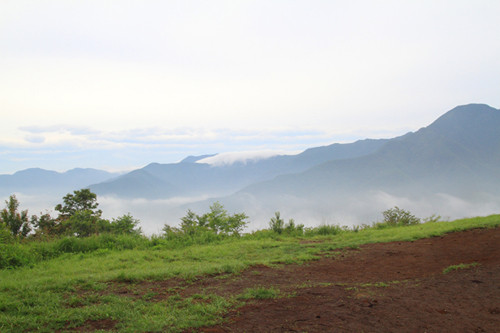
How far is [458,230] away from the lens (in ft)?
37.4

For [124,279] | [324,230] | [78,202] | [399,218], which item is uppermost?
[78,202]

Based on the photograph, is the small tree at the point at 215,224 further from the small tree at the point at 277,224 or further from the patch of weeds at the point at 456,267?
the patch of weeds at the point at 456,267

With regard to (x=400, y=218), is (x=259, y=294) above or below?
above

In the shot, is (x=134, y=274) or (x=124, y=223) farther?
(x=124, y=223)

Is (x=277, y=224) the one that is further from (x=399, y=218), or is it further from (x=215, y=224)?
(x=399, y=218)

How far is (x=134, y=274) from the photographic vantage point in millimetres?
6941

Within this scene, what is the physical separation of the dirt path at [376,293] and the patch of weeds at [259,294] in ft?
0.44

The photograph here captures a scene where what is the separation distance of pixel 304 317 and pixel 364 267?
12.5ft

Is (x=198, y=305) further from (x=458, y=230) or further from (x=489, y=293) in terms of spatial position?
(x=458, y=230)

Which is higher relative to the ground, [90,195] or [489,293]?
[90,195]

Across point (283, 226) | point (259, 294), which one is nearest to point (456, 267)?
point (259, 294)

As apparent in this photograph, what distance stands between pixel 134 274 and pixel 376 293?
15.5 feet

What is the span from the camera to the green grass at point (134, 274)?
4688 millimetres

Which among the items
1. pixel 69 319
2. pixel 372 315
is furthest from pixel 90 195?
pixel 372 315
